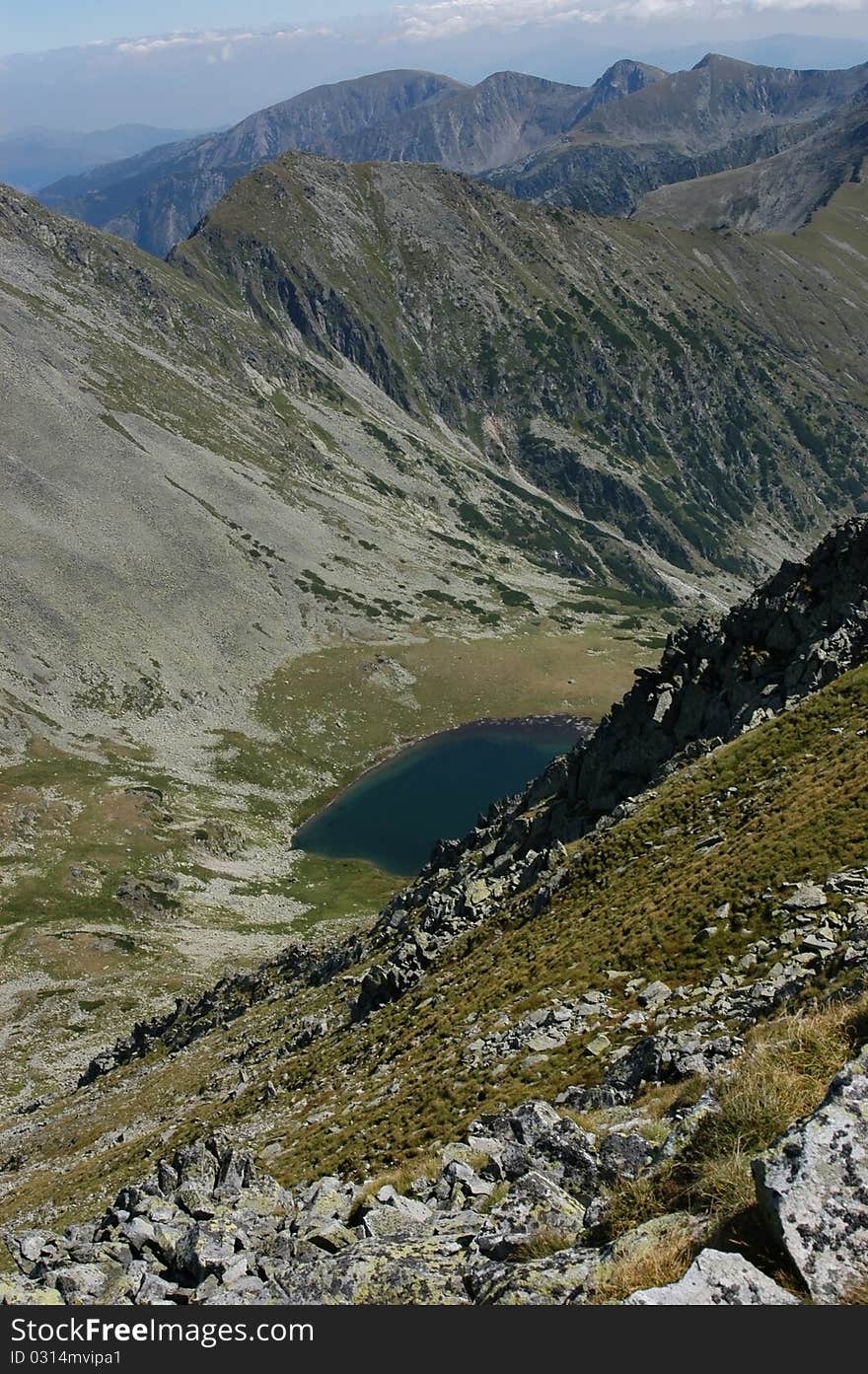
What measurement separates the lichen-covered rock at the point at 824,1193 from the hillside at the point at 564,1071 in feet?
0.09

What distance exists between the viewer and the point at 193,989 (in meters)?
97.9

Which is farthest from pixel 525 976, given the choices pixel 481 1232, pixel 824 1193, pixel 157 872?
pixel 157 872

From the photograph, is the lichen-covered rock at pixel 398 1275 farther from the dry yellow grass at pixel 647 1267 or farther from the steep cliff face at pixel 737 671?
the steep cliff face at pixel 737 671

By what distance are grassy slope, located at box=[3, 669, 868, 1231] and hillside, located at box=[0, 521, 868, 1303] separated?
0.63 ft

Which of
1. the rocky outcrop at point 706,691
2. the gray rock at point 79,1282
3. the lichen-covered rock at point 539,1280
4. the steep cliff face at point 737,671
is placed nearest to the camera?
the lichen-covered rock at point 539,1280

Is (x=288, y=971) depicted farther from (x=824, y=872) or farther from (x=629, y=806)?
(x=824, y=872)

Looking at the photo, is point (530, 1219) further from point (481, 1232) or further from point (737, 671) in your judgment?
point (737, 671)

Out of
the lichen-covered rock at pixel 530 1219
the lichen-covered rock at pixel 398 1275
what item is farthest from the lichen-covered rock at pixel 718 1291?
the lichen-covered rock at pixel 398 1275

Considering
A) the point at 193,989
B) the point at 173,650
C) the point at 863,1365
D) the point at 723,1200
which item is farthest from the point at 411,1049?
the point at 173,650

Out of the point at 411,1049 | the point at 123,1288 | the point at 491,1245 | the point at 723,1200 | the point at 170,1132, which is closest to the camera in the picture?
the point at 723,1200

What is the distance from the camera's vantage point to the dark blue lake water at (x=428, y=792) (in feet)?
513

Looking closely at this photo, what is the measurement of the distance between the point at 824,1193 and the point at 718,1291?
1763mm

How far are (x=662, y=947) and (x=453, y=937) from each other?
23006 mm

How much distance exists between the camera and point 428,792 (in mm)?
173000
